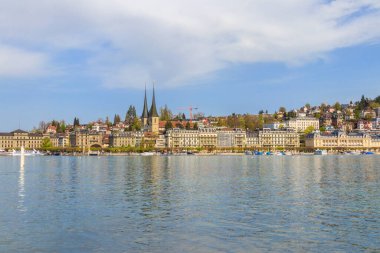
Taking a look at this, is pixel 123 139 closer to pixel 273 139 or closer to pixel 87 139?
pixel 87 139

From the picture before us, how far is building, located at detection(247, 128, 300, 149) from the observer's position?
16162 cm

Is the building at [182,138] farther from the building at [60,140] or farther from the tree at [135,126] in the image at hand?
the building at [60,140]

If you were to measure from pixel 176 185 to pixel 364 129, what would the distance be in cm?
16553

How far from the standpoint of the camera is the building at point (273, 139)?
162 meters

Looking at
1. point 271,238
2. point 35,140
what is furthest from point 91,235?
point 35,140

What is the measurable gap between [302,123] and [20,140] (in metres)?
104

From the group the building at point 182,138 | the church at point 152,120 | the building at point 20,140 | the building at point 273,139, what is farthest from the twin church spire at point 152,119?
the building at point 20,140

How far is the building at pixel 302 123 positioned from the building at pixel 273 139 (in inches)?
1000

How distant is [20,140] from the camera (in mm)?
165625

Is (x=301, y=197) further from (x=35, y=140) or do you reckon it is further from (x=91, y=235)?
(x=35, y=140)

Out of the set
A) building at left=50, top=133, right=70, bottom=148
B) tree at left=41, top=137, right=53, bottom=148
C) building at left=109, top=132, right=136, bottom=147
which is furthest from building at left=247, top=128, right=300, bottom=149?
tree at left=41, top=137, right=53, bottom=148

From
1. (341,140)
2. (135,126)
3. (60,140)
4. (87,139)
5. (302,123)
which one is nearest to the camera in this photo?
(87,139)

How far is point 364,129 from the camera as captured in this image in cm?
18350

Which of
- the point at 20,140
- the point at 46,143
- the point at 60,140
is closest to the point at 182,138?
the point at 60,140
